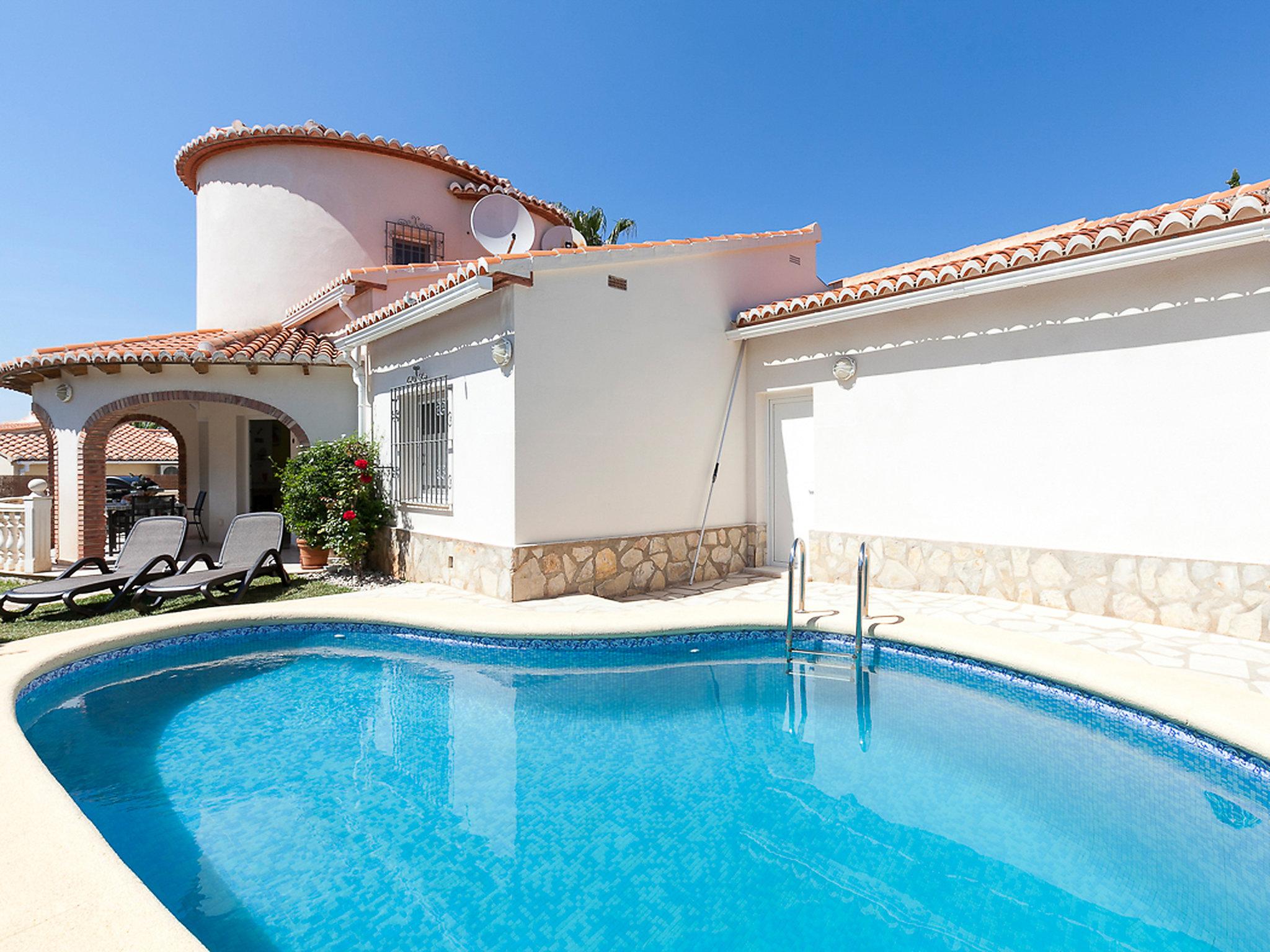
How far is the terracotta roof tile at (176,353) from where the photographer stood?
12648 millimetres

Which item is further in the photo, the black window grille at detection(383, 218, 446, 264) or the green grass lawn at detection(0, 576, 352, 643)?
the black window grille at detection(383, 218, 446, 264)

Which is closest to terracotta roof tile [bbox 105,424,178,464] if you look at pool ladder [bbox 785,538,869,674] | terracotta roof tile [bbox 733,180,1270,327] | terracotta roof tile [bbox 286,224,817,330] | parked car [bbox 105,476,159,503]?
parked car [bbox 105,476,159,503]

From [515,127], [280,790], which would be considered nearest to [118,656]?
[280,790]

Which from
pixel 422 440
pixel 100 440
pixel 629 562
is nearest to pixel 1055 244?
pixel 629 562

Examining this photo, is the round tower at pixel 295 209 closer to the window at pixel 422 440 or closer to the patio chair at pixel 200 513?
the patio chair at pixel 200 513

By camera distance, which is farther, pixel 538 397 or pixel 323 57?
pixel 323 57

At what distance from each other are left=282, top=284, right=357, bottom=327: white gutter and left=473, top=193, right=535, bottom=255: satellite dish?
11.6 feet

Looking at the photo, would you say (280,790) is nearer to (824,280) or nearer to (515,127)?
(824,280)

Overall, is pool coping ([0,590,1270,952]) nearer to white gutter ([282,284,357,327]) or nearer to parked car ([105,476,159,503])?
white gutter ([282,284,357,327])

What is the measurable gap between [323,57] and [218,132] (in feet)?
14.8

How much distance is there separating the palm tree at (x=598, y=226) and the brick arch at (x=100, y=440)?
807 inches

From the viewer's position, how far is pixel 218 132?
59.3 ft

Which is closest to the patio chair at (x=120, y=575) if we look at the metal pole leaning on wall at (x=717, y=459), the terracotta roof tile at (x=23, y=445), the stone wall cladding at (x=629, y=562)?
the stone wall cladding at (x=629, y=562)

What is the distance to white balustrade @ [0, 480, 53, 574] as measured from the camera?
41.4 feet
